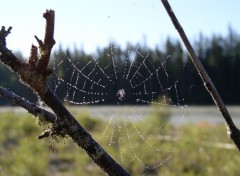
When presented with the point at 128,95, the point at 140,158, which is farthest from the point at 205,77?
the point at 140,158

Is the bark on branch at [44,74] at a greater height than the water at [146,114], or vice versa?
the bark on branch at [44,74]

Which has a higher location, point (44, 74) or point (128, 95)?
point (44, 74)

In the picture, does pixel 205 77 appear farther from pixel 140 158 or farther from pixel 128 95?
pixel 140 158

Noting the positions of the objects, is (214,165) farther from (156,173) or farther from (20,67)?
(20,67)

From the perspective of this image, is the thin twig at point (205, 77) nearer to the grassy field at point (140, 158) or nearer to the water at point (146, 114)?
the water at point (146, 114)

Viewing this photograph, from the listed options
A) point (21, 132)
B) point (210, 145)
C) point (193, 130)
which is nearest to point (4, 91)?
point (210, 145)

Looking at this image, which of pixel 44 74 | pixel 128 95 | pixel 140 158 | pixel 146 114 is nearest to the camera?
pixel 44 74

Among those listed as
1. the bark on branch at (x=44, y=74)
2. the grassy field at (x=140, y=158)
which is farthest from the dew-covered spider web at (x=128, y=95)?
the bark on branch at (x=44, y=74)

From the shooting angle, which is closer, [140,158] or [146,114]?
[140,158]

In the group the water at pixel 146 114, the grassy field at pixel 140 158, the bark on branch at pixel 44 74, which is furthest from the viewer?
the water at pixel 146 114

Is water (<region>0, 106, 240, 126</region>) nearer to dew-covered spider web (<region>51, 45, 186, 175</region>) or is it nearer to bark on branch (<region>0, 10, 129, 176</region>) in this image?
dew-covered spider web (<region>51, 45, 186, 175</region>)
